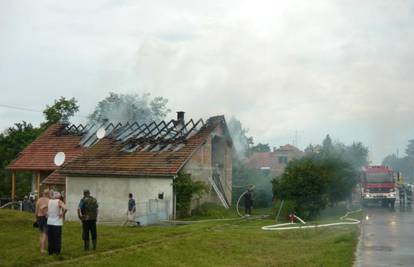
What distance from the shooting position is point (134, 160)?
31.3 m

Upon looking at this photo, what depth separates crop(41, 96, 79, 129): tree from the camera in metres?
52.7

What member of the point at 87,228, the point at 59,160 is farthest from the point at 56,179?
the point at 87,228

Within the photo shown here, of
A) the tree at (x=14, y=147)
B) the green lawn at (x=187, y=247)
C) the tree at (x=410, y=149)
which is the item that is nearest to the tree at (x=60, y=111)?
the tree at (x=14, y=147)

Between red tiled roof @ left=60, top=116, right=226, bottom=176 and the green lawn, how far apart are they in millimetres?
8199

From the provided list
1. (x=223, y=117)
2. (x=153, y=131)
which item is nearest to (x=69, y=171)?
(x=153, y=131)

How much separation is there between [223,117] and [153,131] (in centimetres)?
455

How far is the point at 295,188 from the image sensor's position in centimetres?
2775

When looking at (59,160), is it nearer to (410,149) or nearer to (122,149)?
(122,149)

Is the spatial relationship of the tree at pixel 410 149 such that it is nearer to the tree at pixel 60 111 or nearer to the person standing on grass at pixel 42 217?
the tree at pixel 60 111

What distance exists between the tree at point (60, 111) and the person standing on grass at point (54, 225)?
3998 centimetres

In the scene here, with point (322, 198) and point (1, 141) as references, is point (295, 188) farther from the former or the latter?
point (1, 141)

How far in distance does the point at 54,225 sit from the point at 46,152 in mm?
25956

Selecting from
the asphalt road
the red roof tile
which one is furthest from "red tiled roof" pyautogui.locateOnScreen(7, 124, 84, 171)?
the asphalt road

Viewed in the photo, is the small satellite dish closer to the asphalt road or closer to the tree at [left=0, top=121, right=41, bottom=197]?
the tree at [left=0, top=121, right=41, bottom=197]
